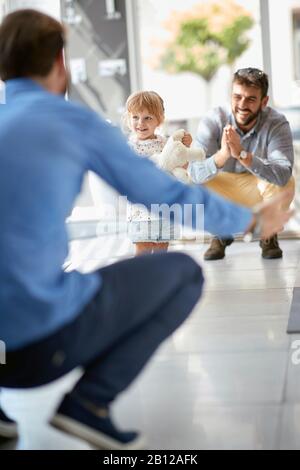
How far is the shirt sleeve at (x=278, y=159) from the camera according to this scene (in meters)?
4.11

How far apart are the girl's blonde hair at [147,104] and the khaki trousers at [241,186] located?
604 mm

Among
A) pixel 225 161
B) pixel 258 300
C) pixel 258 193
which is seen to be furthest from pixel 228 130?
pixel 258 300

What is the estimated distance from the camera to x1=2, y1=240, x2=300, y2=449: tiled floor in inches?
76.5

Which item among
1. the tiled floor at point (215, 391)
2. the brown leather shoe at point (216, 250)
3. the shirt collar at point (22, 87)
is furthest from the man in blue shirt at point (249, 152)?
the shirt collar at point (22, 87)

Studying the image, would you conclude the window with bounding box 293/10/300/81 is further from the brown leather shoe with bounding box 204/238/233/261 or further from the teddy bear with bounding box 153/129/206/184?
the teddy bear with bounding box 153/129/206/184

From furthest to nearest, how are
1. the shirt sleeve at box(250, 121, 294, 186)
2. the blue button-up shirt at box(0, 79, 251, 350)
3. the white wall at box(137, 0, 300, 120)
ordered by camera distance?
the white wall at box(137, 0, 300, 120) < the shirt sleeve at box(250, 121, 294, 186) < the blue button-up shirt at box(0, 79, 251, 350)

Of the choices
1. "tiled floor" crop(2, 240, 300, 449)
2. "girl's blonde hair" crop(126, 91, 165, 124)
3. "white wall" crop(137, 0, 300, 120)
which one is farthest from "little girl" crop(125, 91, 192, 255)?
"white wall" crop(137, 0, 300, 120)

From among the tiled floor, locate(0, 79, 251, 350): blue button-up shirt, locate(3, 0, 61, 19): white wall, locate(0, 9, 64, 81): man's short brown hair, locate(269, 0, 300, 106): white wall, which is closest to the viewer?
locate(0, 79, 251, 350): blue button-up shirt

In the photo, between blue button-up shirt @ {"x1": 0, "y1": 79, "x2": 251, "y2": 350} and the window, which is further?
the window

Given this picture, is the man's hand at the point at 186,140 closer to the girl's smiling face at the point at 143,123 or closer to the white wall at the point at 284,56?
the girl's smiling face at the point at 143,123

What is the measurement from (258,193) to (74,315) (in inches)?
110

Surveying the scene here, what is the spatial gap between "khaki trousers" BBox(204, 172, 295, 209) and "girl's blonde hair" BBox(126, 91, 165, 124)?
60 centimetres

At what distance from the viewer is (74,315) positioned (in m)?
1.70

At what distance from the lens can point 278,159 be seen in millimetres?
4215
